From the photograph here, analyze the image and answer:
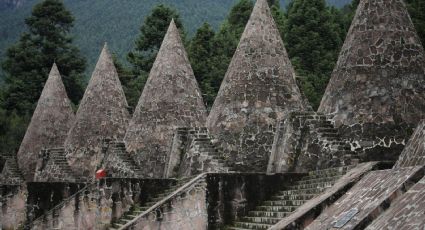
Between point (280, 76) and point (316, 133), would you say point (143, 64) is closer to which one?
point (280, 76)

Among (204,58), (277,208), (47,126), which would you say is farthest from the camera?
(204,58)

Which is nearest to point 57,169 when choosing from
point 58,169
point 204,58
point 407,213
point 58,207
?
point 58,169

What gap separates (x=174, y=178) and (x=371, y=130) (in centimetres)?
455

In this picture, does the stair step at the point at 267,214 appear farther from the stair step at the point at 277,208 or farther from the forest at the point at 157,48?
the forest at the point at 157,48

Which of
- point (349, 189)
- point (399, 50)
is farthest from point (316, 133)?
point (349, 189)

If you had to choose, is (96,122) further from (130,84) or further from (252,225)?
(130,84)

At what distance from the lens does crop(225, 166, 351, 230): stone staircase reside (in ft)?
38.0

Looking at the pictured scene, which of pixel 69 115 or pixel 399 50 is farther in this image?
pixel 69 115

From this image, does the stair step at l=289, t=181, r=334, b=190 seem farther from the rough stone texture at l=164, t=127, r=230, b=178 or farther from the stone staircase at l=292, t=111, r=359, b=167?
the rough stone texture at l=164, t=127, r=230, b=178

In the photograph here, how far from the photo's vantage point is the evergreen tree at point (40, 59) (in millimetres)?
34250

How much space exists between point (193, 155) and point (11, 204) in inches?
207

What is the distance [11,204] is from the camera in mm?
18188

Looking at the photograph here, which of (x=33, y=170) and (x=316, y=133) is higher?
(x=33, y=170)

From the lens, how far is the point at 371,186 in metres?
9.70
